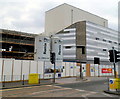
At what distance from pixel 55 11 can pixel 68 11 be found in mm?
8143

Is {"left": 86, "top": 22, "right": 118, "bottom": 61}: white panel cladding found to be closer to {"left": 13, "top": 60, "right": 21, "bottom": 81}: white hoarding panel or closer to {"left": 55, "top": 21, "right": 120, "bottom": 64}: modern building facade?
{"left": 55, "top": 21, "right": 120, "bottom": 64}: modern building facade

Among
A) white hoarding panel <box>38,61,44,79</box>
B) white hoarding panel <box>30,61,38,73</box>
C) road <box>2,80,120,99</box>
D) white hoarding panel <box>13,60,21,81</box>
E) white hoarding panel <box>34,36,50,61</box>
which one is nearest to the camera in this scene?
road <box>2,80,120,99</box>

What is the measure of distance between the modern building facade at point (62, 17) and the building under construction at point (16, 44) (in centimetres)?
1794

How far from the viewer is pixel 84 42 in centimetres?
6556

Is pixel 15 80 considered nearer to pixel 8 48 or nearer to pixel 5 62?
pixel 5 62

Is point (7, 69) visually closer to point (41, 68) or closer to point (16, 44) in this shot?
point (41, 68)

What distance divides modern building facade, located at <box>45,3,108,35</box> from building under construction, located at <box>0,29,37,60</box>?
1794cm

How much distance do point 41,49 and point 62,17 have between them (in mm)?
50769

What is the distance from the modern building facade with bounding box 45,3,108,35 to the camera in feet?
240

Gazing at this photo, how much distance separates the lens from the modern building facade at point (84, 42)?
65500 mm

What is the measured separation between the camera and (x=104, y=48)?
247 ft

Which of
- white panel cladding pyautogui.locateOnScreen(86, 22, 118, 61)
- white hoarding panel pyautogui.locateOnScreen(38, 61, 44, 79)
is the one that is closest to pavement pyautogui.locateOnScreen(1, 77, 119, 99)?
white hoarding panel pyautogui.locateOnScreen(38, 61, 44, 79)

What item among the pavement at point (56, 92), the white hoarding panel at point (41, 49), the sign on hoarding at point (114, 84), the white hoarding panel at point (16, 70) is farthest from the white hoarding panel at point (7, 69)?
the sign on hoarding at point (114, 84)

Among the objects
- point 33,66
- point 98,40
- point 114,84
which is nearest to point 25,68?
point 33,66
